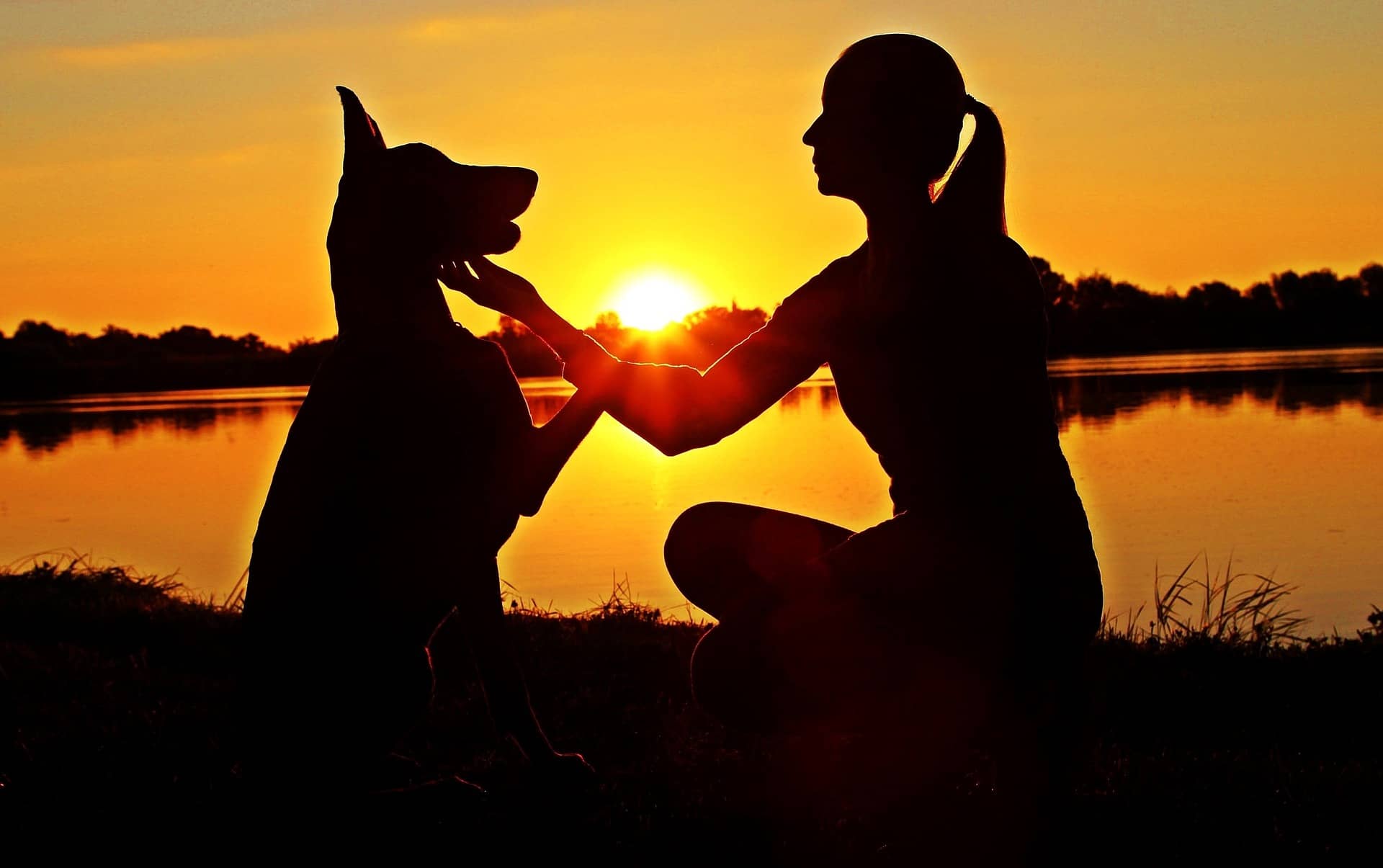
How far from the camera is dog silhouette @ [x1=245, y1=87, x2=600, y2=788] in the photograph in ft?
8.73

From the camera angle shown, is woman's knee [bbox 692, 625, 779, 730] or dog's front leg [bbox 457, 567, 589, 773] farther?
dog's front leg [bbox 457, 567, 589, 773]

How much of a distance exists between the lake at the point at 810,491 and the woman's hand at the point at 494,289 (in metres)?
0.41

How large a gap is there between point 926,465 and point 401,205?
4.39 ft

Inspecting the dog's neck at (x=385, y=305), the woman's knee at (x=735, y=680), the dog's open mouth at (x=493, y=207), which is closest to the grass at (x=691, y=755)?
the woman's knee at (x=735, y=680)

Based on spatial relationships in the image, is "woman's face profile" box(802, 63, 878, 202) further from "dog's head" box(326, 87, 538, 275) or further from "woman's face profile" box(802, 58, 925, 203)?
"dog's head" box(326, 87, 538, 275)

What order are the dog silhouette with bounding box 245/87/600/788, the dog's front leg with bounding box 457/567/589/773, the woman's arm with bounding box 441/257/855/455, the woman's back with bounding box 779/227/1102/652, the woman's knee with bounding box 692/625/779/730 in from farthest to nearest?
the dog's front leg with bounding box 457/567/589/773
the woman's arm with bounding box 441/257/855/455
the dog silhouette with bounding box 245/87/600/788
the woman's knee with bounding box 692/625/779/730
the woman's back with bounding box 779/227/1102/652

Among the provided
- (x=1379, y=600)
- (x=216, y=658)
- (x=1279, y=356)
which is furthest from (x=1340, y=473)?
(x=1279, y=356)

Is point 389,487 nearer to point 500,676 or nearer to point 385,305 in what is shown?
point 385,305

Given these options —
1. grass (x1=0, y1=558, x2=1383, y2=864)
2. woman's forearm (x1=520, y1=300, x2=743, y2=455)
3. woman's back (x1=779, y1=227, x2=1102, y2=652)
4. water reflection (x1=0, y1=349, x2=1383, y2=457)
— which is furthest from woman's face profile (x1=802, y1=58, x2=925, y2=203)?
water reflection (x1=0, y1=349, x2=1383, y2=457)

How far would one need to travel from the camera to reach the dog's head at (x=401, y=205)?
113 inches

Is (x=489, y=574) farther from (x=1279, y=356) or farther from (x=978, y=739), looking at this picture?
(x=1279, y=356)

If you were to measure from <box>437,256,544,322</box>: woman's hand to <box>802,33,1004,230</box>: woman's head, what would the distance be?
853mm

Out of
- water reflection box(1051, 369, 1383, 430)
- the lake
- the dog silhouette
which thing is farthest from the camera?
water reflection box(1051, 369, 1383, 430)

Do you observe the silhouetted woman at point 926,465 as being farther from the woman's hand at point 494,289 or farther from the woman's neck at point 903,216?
the woman's hand at point 494,289
